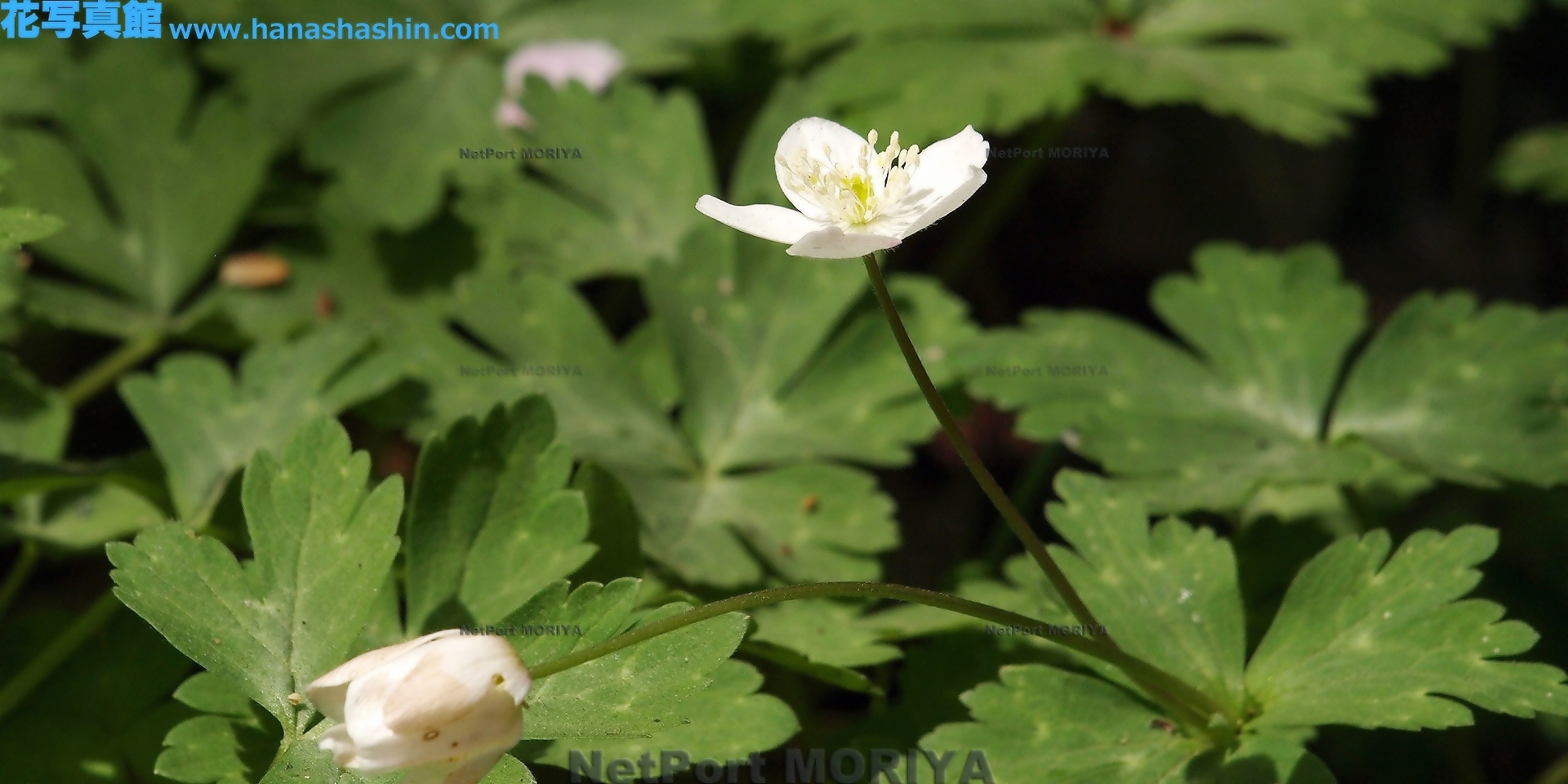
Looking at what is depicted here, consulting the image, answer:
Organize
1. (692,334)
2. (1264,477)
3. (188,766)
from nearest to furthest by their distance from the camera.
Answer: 1. (188,766)
2. (1264,477)
3. (692,334)

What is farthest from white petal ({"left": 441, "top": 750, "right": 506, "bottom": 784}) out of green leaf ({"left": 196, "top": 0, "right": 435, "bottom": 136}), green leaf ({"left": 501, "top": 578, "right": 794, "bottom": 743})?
green leaf ({"left": 196, "top": 0, "right": 435, "bottom": 136})

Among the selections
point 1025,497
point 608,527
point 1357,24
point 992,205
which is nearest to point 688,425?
point 608,527

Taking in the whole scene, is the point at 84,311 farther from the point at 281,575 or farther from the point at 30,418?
the point at 281,575

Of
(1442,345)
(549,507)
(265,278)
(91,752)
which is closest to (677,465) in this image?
(549,507)

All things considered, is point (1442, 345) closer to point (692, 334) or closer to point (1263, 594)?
point (1263, 594)

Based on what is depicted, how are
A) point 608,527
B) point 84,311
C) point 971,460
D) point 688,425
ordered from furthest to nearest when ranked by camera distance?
1. point 84,311
2. point 688,425
3. point 608,527
4. point 971,460

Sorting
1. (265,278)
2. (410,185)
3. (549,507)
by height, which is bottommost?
(549,507)

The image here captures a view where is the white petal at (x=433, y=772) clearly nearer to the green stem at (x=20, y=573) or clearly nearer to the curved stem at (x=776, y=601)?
the curved stem at (x=776, y=601)
